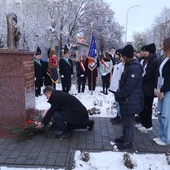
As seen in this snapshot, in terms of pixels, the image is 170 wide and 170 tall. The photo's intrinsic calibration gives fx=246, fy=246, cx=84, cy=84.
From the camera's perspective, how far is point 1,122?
224 inches

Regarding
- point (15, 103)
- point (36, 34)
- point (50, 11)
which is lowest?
point (15, 103)

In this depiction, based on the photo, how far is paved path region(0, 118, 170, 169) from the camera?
441cm

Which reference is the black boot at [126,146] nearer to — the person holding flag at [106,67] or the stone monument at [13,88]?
the stone monument at [13,88]

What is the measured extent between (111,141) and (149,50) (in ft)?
7.41

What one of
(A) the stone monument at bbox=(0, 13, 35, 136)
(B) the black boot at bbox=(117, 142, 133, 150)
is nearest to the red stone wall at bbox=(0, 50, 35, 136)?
(A) the stone monument at bbox=(0, 13, 35, 136)

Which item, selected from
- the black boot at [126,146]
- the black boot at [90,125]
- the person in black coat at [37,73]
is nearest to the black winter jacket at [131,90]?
the black boot at [126,146]

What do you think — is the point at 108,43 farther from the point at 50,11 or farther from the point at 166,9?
A: the point at 166,9

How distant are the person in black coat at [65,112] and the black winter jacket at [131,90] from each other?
1.20 metres

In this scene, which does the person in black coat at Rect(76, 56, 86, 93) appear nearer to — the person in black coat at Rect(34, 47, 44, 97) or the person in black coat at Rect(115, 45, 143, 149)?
the person in black coat at Rect(34, 47, 44, 97)

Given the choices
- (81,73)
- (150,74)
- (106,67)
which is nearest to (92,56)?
(106,67)

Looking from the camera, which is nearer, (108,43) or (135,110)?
(135,110)

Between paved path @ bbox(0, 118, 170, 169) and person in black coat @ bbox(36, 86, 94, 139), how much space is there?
0.29 meters

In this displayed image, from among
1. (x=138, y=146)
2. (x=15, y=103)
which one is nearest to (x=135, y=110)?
(x=138, y=146)

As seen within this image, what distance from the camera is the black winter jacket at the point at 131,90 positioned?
14.9ft
